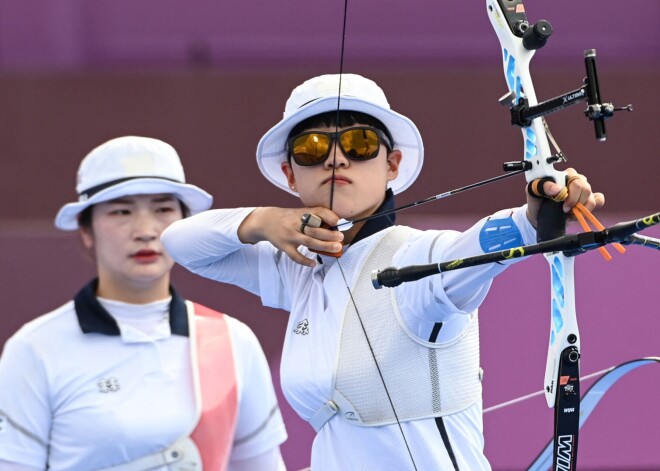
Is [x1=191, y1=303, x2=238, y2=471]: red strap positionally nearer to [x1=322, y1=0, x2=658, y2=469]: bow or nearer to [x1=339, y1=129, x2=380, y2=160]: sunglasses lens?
[x1=339, y1=129, x2=380, y2=160]: sunglasses lens

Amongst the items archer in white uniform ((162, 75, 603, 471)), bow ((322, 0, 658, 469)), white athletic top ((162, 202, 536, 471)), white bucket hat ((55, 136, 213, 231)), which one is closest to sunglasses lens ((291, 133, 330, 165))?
archer in white uniform ((162, 75, 603, 471))

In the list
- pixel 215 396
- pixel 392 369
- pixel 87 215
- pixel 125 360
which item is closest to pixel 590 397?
pixel 392 369

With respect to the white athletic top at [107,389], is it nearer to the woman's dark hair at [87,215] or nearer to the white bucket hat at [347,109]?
the woman's dark hair at [87,215]

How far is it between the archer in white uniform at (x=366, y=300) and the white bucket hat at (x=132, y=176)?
1.52ft

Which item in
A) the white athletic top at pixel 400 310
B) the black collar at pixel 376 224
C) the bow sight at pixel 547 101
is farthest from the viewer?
the black collar at pixel 376 224

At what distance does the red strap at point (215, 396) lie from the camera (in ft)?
6.73

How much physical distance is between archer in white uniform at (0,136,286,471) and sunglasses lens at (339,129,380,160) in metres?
0.65

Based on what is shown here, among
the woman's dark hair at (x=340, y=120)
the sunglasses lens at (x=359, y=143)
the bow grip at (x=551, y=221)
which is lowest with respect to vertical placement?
the bow grip at (x=551, y=221)

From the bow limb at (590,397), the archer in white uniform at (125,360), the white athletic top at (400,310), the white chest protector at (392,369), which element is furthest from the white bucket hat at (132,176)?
the bow limb at (590,397)

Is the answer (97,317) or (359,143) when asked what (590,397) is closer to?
(359,143)

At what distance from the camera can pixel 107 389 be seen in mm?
2027

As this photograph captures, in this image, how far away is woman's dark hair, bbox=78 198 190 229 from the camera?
2.19m

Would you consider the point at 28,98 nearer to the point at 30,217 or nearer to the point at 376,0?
the point at 30,217

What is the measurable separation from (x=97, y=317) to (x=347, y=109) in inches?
28.4
